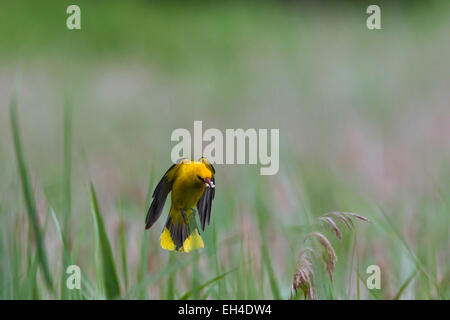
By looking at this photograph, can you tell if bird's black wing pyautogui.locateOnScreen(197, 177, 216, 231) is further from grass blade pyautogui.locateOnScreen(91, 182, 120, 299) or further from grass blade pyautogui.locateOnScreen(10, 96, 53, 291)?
grass blade pyautogui.locateOnScreen(10, 96, 53, 291)

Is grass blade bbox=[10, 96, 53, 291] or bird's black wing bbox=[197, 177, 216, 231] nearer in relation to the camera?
grass blade bbox=[10, 96, 53, 291]

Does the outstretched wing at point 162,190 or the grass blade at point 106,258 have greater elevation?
the outstretched wing at point 162,190

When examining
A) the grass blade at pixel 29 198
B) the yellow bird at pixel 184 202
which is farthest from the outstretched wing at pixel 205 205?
the grass blade at pixel 29 198

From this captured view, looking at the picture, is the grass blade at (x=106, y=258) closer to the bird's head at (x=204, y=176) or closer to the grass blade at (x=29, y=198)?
the grass blade at (x=29, y=198)

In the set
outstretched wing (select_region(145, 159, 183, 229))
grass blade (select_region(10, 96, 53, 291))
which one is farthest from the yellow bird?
grass blade (select_region(10, 96, 53, 291))

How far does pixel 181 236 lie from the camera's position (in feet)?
4.30

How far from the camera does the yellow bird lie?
4.19 feet

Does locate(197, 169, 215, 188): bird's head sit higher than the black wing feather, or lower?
higher

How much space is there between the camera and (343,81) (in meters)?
3.74

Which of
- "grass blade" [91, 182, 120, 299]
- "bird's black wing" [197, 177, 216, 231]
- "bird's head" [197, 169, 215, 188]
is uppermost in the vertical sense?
"bird's head" [197, 169, 215, 188]

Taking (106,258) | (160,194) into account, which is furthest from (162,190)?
(106,258)

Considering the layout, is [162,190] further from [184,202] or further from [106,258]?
[106,258]

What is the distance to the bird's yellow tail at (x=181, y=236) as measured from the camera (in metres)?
1.27

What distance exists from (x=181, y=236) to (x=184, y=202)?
0.21ft
